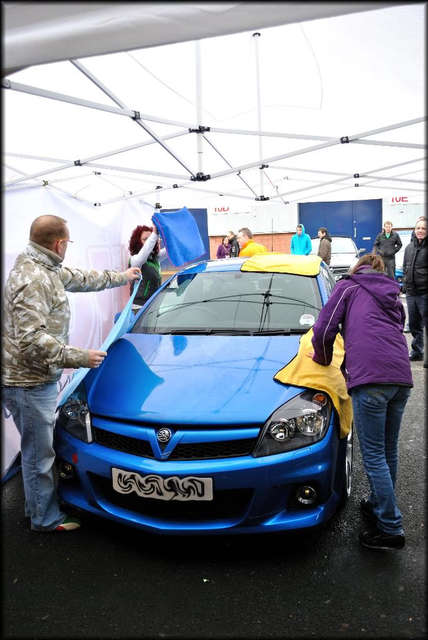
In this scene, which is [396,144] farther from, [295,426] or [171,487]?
[171,487]

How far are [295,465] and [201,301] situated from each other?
178cm

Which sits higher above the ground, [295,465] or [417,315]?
[417,315]

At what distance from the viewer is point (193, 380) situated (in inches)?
109

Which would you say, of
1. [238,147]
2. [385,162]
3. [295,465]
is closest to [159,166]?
[238,147]

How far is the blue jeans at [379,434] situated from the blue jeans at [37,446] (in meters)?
1.68

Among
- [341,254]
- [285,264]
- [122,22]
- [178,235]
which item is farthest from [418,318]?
[341,254]

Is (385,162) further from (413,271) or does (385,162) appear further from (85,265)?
(85,265)

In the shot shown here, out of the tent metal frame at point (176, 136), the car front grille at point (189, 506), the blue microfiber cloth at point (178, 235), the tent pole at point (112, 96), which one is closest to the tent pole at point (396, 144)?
the tent metal frame at point (176, 136)

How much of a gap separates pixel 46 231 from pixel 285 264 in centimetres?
206

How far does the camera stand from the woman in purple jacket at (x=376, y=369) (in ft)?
8.14

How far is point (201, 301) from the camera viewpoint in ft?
12.6

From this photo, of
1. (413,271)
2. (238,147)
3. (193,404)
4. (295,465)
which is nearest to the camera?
(295,465)

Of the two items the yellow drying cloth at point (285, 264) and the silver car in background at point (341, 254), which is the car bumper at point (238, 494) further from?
the silver car in background at point (341, 254)

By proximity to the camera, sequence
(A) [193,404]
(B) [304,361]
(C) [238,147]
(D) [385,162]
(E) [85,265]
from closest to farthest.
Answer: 1. (A) [193,404]
2. (B) [304,361]
3. (E) [85,265]
4. (C) [238,147]
5. (D) [385,162]
